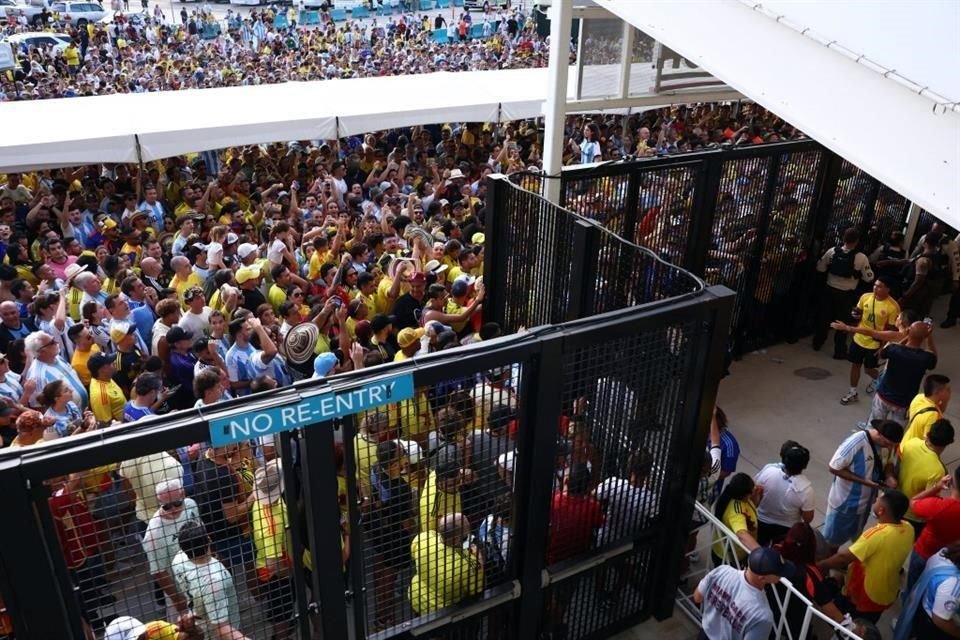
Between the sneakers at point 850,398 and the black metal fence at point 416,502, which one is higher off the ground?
the black metal fence at point 416,502

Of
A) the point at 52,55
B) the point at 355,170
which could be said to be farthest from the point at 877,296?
the point at 52,55

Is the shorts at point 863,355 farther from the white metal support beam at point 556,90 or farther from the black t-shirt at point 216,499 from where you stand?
the black t-shirt at point 216,499

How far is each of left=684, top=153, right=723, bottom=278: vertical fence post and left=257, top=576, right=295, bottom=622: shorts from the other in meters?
5.49

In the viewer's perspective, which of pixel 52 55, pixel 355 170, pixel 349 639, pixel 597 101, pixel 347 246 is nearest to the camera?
pixel 349 639

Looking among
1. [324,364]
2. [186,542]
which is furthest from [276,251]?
[186,542]

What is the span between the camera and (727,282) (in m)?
8.13

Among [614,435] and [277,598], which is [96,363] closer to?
[277,598]

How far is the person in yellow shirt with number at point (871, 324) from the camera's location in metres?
7.16

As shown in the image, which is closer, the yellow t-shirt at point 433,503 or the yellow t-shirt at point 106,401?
the yellow t-shirt at point 433,503

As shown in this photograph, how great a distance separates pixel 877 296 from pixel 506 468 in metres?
5.02

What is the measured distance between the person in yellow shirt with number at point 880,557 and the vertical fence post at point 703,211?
3615 millimetres

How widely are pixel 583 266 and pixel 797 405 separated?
12.1ft

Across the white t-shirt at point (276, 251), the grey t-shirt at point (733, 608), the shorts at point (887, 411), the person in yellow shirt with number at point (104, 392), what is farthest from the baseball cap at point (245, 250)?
the shorts at point (887, 411)

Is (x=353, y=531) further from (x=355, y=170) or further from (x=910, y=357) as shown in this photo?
(x=355, y=170)
